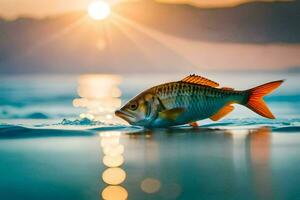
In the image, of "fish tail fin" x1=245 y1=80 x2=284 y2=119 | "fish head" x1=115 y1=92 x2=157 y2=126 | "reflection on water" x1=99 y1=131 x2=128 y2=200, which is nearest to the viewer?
"reflection on water" x1=99 y1=131 x2=128 y2=200

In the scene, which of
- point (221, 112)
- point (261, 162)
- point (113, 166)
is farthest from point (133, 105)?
point (261, 162)

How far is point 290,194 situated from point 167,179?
495 mm

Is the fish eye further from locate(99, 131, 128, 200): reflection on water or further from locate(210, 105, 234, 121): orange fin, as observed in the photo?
locate(210, 105, 234, 121): orange fin

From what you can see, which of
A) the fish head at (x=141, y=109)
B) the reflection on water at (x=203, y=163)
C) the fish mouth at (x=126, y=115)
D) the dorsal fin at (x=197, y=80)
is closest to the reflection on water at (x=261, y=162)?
the reflection on water at (x=203, y=163)

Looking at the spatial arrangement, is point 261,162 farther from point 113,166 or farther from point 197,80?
point 197,80

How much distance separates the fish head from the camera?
3824 mm

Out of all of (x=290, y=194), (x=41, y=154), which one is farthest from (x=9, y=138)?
(x=290, y=194)

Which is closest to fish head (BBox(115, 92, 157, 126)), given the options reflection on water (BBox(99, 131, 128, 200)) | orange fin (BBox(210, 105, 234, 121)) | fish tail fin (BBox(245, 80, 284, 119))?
reflection on water (BBox(99, 131, 128, 200))

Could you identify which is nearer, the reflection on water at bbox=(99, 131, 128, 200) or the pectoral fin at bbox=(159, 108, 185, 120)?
the reflection on water at bbox=(99, 131, 128, 200)

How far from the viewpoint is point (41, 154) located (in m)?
3.19

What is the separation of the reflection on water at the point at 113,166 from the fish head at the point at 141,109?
0.44ft

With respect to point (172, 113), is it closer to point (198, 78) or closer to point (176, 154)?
point (198, 78)

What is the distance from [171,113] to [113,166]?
40.5 inches

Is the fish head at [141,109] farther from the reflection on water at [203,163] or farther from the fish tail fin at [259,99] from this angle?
the fish tail fin at [259,99]
